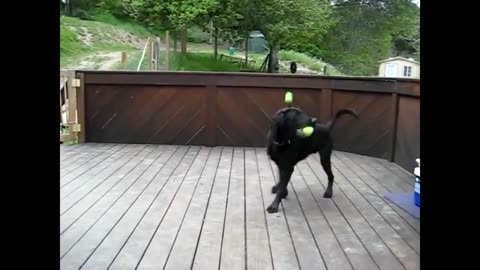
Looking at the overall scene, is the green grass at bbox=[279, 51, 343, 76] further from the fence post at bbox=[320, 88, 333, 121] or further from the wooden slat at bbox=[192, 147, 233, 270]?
the wooden slat at bbox=[192, 147, 233, 270]

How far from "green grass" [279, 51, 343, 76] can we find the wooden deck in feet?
24.5

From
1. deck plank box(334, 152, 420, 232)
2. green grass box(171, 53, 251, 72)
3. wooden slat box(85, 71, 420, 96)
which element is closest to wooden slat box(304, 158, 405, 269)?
deck plank box(334, 152, 420, 232)

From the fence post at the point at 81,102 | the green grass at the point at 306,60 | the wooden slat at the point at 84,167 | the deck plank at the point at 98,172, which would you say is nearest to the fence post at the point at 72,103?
the fence post at the point at 81,102

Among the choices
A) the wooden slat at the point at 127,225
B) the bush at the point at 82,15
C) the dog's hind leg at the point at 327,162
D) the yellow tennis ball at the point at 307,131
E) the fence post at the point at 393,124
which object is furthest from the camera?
the bush at the point at 82,15

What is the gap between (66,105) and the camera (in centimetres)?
636

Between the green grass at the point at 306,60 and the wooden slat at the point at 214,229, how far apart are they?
837cm

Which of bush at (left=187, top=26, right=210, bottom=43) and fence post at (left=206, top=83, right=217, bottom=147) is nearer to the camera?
fence post at (left=206, top=83, right=217, bottom=147)

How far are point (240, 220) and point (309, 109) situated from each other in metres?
3.43

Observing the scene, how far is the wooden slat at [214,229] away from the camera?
2.50 metres

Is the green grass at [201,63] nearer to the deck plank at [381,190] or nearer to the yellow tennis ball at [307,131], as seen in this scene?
the deck plank at [381,190]

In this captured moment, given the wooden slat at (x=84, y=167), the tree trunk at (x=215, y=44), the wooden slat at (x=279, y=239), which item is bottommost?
the wooden slat at (x=279, y=239)

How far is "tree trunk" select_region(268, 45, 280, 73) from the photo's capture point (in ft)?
40.8
